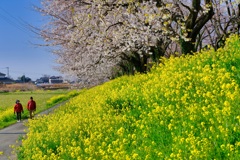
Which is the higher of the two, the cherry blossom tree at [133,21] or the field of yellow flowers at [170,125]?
the cherry blossom tree at [133,21]

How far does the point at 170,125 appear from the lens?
6.42 m

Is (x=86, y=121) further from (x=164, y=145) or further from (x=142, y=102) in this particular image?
(x=164, y=145)

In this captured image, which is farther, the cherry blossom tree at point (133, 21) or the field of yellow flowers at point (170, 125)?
the cherry blossom tree at point (133, 21)

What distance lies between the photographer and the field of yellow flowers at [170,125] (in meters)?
5.58

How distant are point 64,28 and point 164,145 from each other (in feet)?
57.3

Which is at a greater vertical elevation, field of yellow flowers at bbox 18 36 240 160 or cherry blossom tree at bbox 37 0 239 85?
cherry blossom tree at bbox 37 0 239 85

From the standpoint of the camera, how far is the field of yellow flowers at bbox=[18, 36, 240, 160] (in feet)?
18.3

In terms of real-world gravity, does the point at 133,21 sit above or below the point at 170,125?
above

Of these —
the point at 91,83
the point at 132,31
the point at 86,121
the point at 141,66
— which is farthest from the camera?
the point at 91,83

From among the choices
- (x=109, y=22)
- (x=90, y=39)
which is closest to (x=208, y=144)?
(x=109, y=22)

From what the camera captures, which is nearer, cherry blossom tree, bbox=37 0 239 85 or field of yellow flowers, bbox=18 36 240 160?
field of yellow flowers, bbox=18 36 240 160

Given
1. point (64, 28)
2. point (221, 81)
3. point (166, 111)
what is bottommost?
point (166, 111)

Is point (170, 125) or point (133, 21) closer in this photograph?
point (170, 125)

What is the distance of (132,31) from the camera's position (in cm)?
1641
